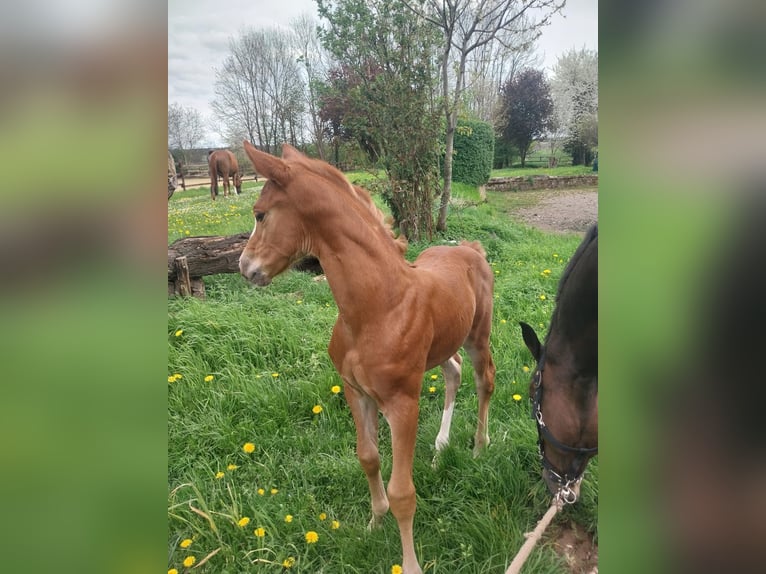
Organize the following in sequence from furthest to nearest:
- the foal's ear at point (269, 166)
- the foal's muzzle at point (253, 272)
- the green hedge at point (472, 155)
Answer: the green hedge at point (472, 155), the foal's muzzle at point (253, 272), the foal's ear at point (269, 166)

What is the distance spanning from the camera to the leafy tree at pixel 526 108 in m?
1.74

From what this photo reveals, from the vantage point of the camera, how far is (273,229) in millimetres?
1690

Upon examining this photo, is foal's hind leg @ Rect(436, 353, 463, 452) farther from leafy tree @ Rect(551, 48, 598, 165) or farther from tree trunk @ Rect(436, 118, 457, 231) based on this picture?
tree trunk @ Rect(436, 118, 457, 231)

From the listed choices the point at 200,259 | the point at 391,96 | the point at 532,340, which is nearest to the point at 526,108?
the point at 532,340

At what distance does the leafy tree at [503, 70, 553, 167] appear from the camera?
5.70ft

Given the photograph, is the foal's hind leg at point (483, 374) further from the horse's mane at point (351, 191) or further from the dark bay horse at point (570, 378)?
the horse's mane at point (351, 191)

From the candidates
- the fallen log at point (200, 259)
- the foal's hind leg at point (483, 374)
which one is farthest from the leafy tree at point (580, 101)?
the fallen log at point (200, 259)

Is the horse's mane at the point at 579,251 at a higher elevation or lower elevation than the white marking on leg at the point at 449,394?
higher

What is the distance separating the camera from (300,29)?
13.2ft

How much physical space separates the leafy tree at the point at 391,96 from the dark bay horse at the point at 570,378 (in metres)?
4.58

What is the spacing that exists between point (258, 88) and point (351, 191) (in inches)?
97.5
